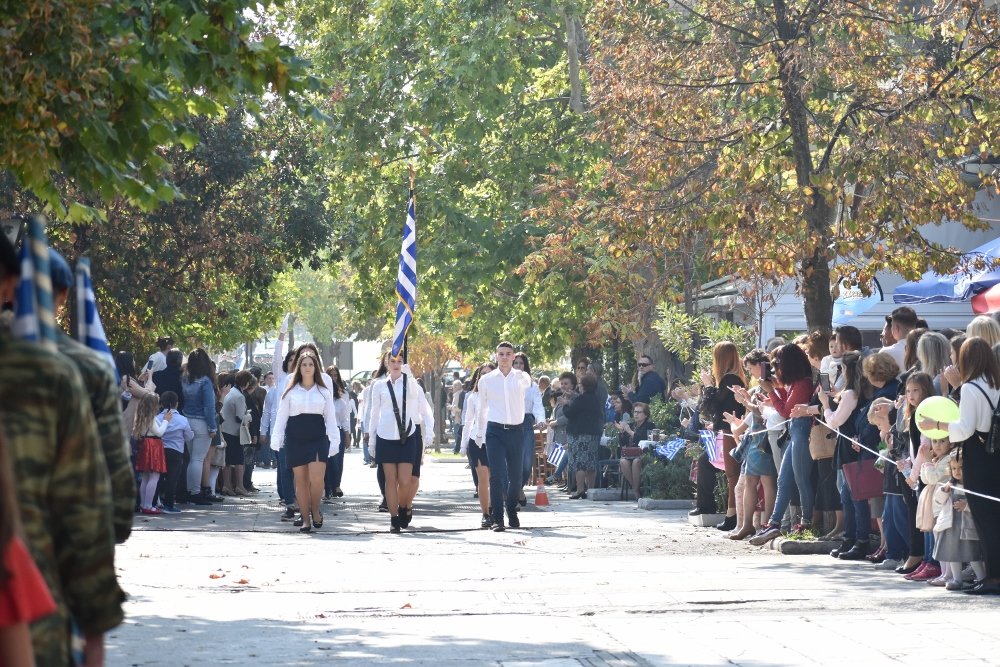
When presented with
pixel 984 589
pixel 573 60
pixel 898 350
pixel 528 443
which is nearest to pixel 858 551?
pixel 898 350

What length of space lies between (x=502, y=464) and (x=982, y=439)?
23.0 feet

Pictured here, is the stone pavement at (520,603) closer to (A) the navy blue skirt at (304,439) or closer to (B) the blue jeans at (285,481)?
(A) the navy blue skirt at (304,439)

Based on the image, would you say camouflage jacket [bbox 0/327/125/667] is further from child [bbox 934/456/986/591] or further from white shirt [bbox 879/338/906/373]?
white shirt [bbox 879/338/906/373]

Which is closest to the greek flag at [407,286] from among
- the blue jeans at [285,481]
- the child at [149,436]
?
the blue jeans at [285,481]

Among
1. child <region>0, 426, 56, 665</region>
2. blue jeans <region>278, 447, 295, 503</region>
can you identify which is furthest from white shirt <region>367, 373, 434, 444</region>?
child <region>0, 426, 56, 665</region>

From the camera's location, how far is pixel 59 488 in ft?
12.8

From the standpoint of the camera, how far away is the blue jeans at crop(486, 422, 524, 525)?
1764cm

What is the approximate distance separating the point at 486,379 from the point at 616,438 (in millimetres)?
7156

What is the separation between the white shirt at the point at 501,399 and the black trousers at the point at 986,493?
687cm

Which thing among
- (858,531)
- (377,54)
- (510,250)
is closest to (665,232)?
(858,531)

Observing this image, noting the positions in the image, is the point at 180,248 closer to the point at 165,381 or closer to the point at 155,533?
the point at 165,381

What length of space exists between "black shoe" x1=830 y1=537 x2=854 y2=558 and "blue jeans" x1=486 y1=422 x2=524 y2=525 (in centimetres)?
436

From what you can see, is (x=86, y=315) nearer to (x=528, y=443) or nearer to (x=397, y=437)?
(x=397, y=437)

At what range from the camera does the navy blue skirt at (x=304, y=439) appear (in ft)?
57.9
